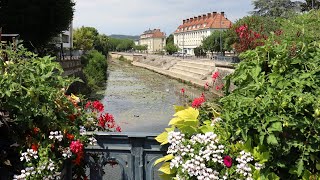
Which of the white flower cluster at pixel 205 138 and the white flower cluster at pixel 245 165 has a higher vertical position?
the white flower cluster at pixel 205 138

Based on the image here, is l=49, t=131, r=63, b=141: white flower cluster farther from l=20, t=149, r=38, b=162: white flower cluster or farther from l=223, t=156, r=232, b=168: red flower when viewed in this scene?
l=223, t=156, r=232, b=168: red flower

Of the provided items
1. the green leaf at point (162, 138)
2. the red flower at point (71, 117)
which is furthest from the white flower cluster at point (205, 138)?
the red flower at point (71, 117)

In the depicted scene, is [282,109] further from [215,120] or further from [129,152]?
[129,152]

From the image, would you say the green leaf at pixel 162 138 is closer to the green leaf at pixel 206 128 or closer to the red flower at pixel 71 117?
the green leaf at pixel 206 128

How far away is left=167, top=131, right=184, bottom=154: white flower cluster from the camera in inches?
117

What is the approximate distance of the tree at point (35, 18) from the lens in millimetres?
26016

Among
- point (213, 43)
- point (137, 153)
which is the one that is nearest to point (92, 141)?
point (137, 153)

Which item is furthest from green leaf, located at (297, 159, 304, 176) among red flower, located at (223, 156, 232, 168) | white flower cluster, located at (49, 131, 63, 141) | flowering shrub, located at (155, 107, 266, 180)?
white flower cluster, located at (49, 131, 63, 141)

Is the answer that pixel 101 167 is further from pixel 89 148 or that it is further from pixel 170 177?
pixel 170 177

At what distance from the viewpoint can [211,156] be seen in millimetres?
2881

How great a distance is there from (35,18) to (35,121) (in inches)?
990

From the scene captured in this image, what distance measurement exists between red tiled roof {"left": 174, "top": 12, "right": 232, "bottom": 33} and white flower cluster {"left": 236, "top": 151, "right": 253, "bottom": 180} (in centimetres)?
10071

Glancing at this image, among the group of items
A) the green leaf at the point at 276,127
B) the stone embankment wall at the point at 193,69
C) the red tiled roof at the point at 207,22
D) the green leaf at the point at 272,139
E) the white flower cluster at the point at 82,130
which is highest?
the red tiled roof at the point at 207,22

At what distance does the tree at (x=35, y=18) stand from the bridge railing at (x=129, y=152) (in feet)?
77.5
